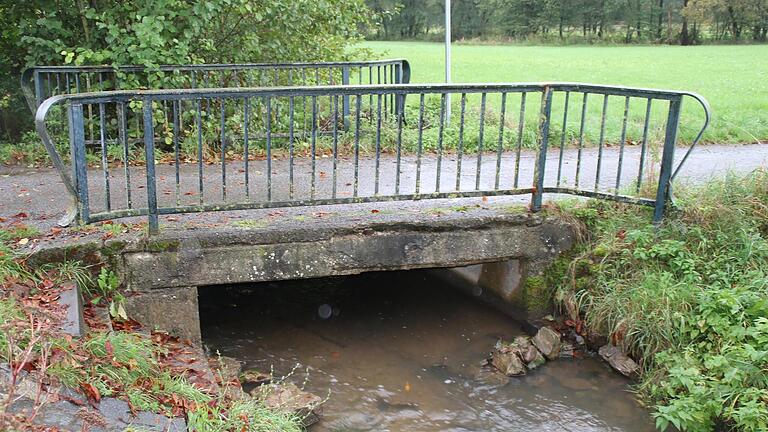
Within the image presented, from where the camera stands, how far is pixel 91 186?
7.48m

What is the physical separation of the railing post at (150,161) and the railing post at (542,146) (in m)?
3.03

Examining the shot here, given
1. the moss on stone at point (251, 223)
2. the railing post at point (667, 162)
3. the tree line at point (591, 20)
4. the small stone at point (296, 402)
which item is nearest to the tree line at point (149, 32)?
the moss on stone at point (251, 223)

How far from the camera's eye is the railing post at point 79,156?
4996 millimetres

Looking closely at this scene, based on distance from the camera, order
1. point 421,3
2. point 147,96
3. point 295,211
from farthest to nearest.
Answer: point 421,3 → point 295,211 → point 147,96

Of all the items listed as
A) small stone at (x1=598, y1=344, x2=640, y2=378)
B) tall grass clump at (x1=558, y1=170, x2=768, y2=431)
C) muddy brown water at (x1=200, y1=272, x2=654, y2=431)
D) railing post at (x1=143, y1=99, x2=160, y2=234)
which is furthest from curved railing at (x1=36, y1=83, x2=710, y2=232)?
small stone at (x1=598, y1=344, x2=640, y2=378)

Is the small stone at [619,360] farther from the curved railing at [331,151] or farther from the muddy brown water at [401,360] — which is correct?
the curved railing at [331,151]

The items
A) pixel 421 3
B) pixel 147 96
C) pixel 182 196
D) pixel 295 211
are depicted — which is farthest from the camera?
pixel 421 3

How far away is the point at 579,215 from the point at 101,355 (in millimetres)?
4119

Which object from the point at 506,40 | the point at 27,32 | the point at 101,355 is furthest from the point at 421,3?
the point at 101,355

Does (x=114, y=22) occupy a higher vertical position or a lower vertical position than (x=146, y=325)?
higher

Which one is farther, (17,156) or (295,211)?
(17,156)

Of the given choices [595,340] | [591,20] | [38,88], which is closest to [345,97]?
[38,88]

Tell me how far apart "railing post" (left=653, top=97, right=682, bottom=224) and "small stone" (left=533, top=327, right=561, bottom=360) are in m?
1.28

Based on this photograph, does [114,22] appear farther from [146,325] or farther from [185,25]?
[146,325]
